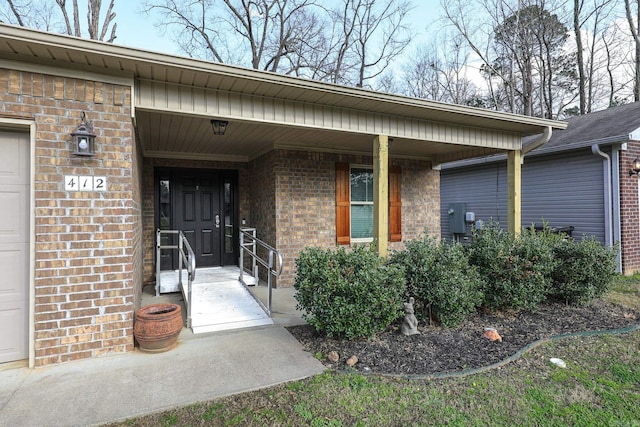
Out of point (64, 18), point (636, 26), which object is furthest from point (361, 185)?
point (636, 26)

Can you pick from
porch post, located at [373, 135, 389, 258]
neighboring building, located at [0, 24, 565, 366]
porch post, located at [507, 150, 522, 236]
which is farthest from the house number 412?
porch post, located at [507, 150, 522, 236]

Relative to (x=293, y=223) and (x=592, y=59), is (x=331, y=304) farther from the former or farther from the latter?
(x=592, y=59)

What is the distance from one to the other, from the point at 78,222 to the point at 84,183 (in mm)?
336

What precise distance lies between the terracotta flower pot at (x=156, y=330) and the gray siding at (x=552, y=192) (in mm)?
6149

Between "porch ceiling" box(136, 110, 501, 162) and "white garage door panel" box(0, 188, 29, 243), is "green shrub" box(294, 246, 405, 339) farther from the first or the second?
"white garage door panel" box(0, 188, 29, 243)

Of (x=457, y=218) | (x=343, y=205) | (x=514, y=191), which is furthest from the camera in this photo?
(x=457, y=218)

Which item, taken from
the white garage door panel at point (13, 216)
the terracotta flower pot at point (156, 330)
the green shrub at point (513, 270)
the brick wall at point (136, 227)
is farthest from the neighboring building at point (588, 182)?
the white garage door panel at point (13, 216)

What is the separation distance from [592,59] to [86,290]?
2019 centimetres

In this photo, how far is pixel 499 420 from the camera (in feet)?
7.57

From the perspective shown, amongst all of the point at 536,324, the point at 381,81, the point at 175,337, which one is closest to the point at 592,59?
the point at 381,81

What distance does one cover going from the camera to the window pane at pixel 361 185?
21.7 feet

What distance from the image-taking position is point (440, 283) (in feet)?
12.6

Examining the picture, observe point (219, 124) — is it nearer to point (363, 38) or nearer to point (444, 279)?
point (444, 279)

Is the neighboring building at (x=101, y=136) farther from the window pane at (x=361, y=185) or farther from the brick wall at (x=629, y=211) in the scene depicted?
the brick wall at (x=629, y=211)
